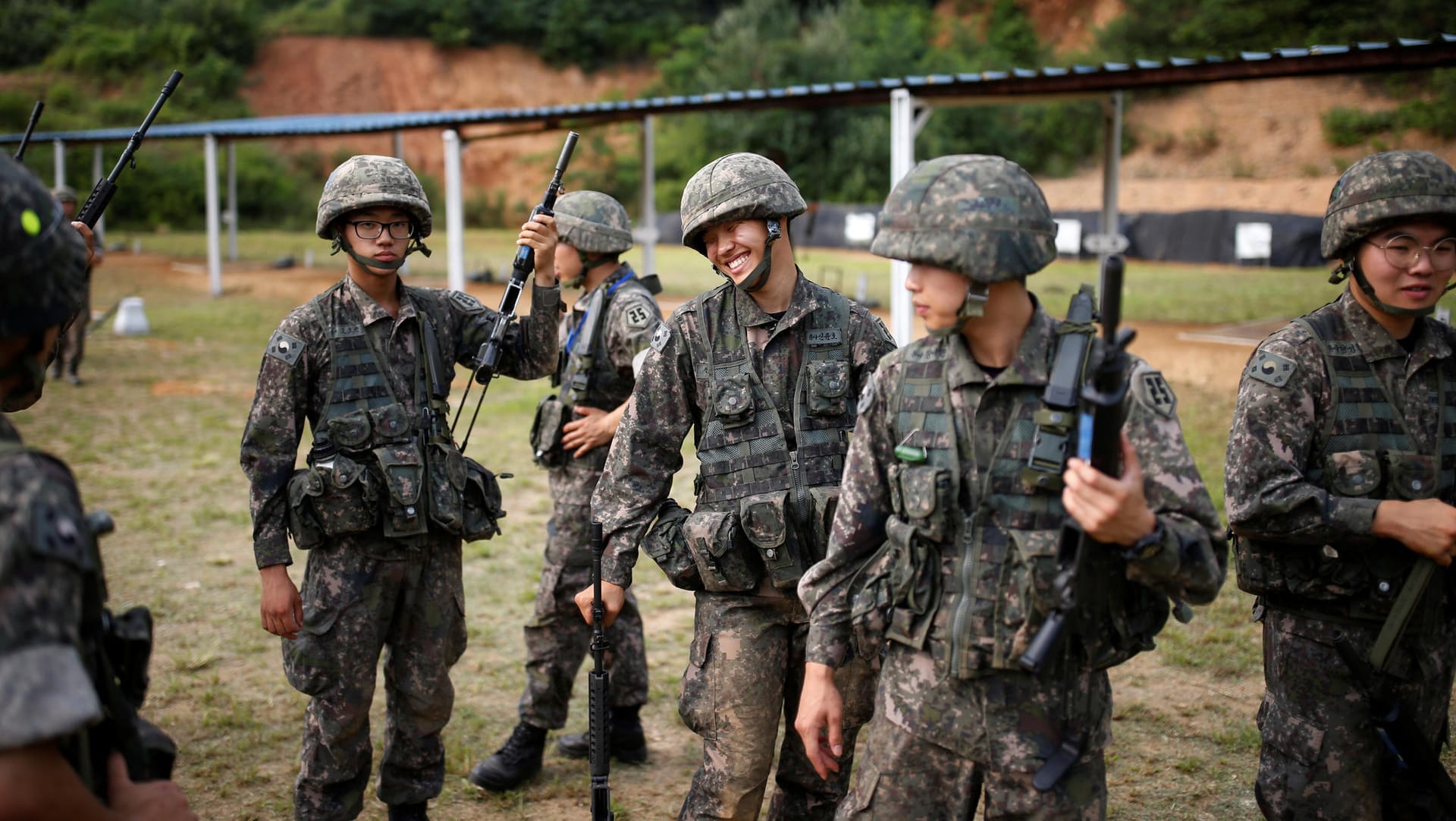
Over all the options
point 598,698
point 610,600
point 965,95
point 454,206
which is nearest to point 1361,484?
point 610,600

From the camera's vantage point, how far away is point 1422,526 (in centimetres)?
330

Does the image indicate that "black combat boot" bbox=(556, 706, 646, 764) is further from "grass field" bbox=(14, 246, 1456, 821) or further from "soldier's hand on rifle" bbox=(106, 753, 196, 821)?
"soldier's hand on rifle" bbox=(106, 753, 196, 821)

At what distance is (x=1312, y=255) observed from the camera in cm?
2783

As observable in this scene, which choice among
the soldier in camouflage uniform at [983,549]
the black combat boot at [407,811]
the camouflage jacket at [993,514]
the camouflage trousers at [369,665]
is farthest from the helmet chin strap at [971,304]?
the black combat boot at [407,811]

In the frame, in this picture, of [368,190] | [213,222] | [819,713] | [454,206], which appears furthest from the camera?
[213,222]

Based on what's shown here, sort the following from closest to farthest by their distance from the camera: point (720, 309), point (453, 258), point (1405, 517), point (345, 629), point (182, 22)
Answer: point (1405, 517) → point (720, 309) → point (345, 629) → point (453, 258) → point (182, 22)

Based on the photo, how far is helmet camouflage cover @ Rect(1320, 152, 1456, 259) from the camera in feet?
11.4

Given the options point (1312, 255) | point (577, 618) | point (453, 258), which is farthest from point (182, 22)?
point (577, 618)

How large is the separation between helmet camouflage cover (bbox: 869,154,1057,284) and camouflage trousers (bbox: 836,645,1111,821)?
0.97 metres

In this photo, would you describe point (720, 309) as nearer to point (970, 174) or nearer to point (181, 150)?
point (970, 174)

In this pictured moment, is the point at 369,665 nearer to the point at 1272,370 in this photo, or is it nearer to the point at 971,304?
the point at 971,304

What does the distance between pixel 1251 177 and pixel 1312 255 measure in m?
11.2

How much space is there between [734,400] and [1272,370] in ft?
5.35

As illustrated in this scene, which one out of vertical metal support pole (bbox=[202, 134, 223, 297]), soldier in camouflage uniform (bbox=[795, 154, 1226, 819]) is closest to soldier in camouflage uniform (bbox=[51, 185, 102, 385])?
vertical metal support pole (bbox=[202, 134, 223, 297])
